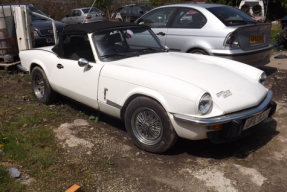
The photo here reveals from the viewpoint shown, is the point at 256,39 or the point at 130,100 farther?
the point at 256,39

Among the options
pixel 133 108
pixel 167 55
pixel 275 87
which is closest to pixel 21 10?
pixel 167 55

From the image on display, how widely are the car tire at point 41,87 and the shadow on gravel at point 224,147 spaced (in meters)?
2.37

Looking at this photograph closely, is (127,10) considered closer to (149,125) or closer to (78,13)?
(78,13)

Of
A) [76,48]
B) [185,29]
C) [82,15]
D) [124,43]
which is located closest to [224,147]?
[124,43]

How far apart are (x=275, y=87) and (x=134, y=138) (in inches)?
139

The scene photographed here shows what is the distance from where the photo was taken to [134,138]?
3.47 m


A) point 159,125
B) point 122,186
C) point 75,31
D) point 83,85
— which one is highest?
point 75,31

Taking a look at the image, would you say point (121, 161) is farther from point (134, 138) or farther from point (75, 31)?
point (75, 31)

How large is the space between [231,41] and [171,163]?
3217mm

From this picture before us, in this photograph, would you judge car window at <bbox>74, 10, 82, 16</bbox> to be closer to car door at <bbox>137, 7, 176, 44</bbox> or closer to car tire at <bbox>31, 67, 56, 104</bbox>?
car door at <bbox>137, 7, 176, 44</bbox>

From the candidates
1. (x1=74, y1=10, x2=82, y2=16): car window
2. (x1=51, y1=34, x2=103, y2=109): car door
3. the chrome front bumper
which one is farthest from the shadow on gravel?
(x1=74, y1=10, x2=82, y2=16): car window

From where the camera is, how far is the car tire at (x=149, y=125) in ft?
10.2

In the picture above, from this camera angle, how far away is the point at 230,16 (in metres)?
5.94

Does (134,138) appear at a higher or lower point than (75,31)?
lower
